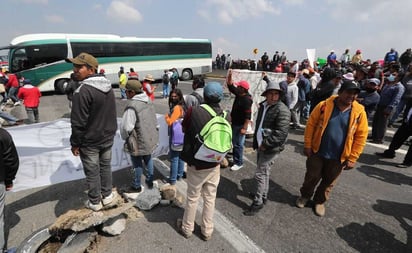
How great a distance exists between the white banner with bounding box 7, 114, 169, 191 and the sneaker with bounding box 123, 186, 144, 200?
0.81 m

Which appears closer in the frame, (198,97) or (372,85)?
(198,97)

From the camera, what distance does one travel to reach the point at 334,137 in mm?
3068

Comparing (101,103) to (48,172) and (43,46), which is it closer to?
(48,172)

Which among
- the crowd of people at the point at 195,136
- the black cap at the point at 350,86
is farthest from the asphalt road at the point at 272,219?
the black cap at the point at 350,86

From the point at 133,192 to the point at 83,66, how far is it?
206cm

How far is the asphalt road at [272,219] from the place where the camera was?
2.77 m

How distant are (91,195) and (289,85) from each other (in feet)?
19.3

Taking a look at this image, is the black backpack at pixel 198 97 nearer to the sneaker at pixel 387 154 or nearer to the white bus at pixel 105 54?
the sneaker at pixel 387 154

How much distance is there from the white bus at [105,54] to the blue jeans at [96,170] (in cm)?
1440

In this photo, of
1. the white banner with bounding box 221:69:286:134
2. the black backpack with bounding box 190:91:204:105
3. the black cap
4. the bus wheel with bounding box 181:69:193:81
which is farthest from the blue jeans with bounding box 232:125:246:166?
the bus wheel with bounding box 181:69:193:81

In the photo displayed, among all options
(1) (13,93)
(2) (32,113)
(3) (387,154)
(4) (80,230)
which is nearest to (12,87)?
(1) (13,93)

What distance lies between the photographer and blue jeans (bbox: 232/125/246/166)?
4527mm

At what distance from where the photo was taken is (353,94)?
9.34 feet

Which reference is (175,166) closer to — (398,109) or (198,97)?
(198,97)
